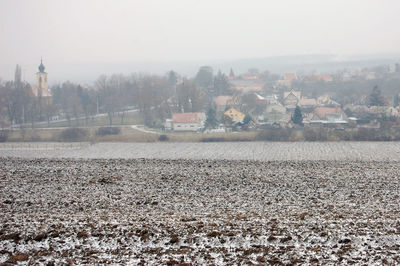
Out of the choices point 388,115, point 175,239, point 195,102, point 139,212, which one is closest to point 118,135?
point 195,102

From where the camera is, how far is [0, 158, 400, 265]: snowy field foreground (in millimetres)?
6160

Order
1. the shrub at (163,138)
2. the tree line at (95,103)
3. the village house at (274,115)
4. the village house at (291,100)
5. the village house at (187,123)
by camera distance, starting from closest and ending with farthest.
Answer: the shrub at (163,138) → the village house at (187,123) → the village house at (274,115) → the tree line at (95,103) → the village house at (291,100)

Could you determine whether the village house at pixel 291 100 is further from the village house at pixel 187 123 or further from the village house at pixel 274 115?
the village house at pixel 187 123

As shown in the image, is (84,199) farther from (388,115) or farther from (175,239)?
(388,115)

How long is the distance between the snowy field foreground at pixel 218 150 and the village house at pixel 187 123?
534 cm

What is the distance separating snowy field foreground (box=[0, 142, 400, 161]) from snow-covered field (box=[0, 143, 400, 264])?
5.41 meters

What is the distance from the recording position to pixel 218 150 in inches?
908

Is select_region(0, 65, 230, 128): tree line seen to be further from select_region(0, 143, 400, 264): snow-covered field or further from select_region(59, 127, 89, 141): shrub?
select_region(0, 143, 400, 264): snow-covered field

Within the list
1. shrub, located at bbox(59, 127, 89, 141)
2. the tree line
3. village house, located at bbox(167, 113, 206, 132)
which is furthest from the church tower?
village house, located at bbox(167, 113, 206, 132)

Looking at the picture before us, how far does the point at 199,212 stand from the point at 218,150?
48.1 ft

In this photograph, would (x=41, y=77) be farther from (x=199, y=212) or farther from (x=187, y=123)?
(x=199, y=212)

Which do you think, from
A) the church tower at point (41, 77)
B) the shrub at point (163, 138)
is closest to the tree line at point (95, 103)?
the church tower at point (41, 77)

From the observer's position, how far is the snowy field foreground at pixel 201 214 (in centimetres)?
616

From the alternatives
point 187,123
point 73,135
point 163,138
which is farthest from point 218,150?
point 73,135
